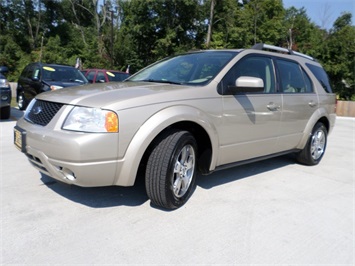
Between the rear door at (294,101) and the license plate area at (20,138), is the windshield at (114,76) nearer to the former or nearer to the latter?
the rear door at (294,101)

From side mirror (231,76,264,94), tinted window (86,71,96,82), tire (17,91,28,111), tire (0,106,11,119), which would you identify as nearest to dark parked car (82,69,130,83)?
tinted window (86,71,96,82)

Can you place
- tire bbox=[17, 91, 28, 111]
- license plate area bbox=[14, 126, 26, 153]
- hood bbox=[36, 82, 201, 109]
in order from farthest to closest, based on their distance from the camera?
tire bbox=[17, 91, 28, 111] → license plate area bbox=[14, 126, 26, 153] → hood bbox=[36, 82, 201, 109]

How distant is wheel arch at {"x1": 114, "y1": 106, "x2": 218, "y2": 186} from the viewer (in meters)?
2.75

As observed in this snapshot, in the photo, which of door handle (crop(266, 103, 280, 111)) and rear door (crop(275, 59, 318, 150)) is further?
rear door (crop(275, 59, 318, 150))

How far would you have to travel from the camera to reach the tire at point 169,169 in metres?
2.89

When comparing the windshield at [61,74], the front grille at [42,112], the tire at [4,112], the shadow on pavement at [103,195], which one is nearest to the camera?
the front grille at [42,112]

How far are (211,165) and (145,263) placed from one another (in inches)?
55.0

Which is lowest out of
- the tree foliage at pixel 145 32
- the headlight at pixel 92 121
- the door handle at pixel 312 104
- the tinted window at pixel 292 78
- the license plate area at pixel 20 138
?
the license plate area at pixel 20 138

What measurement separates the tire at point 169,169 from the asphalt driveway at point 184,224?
0.15 metres

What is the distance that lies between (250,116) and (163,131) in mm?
1190

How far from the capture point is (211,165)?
3387mm

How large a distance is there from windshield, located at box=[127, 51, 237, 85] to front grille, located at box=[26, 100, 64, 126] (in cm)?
124

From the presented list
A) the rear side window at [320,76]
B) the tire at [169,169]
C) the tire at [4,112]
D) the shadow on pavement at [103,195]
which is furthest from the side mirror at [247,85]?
the tire at [4,112]

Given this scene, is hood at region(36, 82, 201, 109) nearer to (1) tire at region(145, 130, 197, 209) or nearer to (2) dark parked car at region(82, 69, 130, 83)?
(1) tire at region(145, 130, 197, 209)
